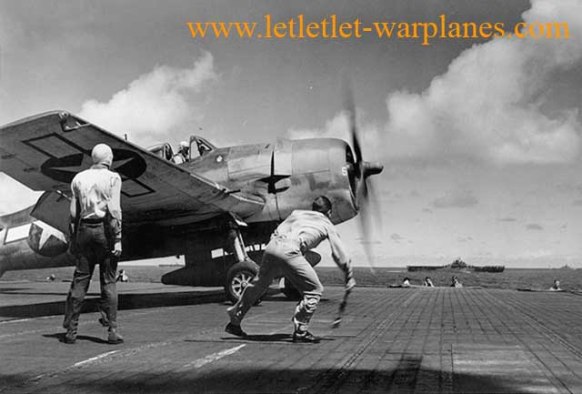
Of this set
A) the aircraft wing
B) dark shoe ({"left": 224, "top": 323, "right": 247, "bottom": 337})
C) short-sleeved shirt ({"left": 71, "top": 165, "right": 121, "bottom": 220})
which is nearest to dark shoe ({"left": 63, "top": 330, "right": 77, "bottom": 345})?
short-sleeved shirt ({"left": 71, "top": 165, "right": 121, "bottom": 220})

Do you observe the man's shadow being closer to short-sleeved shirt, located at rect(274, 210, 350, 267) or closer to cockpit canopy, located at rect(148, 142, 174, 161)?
short-sleeved shirt, located at rect(274, 210, 350, 267)

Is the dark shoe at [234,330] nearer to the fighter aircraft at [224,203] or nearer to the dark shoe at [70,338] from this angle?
the dark shoe at [70,338]

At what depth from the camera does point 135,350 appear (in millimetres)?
5344

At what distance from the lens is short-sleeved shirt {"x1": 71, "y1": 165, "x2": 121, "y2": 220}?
5918 millimetres

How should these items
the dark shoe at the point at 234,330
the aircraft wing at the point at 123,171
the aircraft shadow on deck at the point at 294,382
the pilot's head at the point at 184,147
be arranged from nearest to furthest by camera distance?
the aircraft shadow on deck at the point at 294,382 → the dark shoe at the point at 234,330 → the aircraft wing at the point at 123,171 → the pilot's head at the point at 184,147

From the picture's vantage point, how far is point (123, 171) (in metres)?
9.51

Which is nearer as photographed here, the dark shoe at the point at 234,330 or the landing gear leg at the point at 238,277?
the dark shoe at the point at 234,330

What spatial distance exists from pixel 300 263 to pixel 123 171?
184 inches

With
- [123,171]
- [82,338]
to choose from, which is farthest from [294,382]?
[123,171]

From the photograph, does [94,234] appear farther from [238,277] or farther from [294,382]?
[238,277]

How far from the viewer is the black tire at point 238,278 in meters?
11.0

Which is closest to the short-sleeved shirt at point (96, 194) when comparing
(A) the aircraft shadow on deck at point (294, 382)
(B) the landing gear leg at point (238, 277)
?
(A) the aircraft shadow on deck at point (294, 382)

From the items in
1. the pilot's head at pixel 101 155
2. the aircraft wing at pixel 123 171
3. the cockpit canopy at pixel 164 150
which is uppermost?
the cockpit canopy at pixel 164 150

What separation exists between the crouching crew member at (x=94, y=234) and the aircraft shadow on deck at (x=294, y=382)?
1.86 meters
